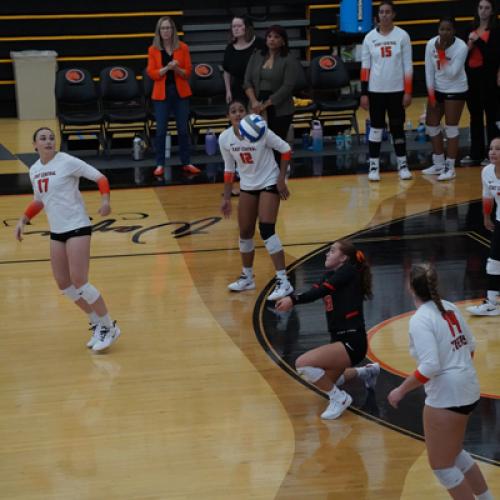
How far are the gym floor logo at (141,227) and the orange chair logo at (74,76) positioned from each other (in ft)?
13.7

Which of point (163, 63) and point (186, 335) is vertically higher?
point (163, 63)

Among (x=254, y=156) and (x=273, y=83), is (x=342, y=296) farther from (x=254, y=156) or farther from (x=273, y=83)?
(x=273, y=83)

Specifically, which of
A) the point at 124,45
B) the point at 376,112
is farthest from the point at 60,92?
the point at 376,112

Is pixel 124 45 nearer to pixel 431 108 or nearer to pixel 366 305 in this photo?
pixel 431 108

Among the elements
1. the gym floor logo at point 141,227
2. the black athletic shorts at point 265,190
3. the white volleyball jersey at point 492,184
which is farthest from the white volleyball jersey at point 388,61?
the white volleyball jersey at point 492,184

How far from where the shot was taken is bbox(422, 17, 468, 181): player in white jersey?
12.9 metres

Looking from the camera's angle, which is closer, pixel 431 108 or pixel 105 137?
pixel 431 108

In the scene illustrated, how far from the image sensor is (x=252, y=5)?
1952 centimetres

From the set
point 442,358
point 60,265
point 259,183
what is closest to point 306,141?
point 259,183

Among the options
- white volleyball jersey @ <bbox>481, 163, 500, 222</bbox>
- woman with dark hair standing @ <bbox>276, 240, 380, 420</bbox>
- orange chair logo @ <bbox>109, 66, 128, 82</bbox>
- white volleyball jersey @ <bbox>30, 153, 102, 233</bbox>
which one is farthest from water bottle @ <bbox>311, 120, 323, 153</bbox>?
woman with dark hair standing @ <bbox>276, 240, 380, 420</bbox>

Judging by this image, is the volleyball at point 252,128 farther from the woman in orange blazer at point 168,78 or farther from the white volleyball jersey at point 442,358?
the woman in orange blazer at point 168,78

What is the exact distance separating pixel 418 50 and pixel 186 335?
1331cm

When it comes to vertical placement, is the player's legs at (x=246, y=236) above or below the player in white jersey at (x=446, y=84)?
below

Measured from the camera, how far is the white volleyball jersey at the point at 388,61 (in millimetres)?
12656
